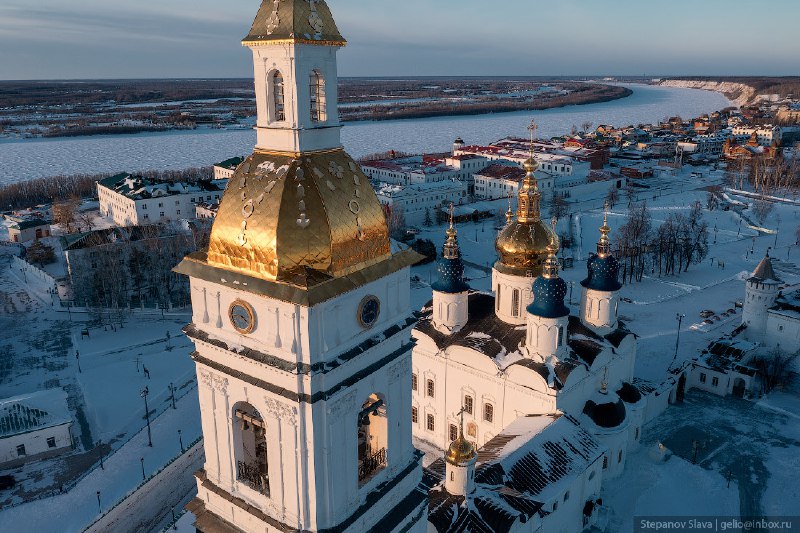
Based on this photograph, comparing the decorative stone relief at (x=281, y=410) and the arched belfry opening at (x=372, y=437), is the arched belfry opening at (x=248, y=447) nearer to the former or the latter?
the decorative stone relief at (x=281, y=410)

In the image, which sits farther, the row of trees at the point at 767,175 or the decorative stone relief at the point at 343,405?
the row of trees at the point at 767,175

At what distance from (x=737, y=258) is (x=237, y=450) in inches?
1555

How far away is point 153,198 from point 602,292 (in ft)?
131

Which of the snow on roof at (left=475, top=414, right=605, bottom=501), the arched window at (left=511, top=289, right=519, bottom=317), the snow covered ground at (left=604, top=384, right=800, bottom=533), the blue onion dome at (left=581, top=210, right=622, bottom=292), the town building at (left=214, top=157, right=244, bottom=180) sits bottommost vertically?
the snow covered ground at (left=604, top=384, right=800, bottom=533)

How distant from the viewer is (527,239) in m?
17.8

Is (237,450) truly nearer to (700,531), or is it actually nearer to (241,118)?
(700,531)

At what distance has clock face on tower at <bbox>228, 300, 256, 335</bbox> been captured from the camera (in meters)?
7.67

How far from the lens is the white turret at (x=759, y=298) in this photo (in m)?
24.9

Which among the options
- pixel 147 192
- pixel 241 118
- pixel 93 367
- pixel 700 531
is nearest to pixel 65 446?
pixel 93 367

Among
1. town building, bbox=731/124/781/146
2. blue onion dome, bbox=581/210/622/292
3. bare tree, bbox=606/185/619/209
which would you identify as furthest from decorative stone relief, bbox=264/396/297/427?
town building, bbox=731/124/781/146

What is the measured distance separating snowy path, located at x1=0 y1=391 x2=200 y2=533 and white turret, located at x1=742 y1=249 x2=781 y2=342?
22.3 m

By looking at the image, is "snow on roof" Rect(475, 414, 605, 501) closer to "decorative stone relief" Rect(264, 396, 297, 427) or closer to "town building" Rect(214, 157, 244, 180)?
"decorative stone relief" Rect(264, 396, 297, 427)

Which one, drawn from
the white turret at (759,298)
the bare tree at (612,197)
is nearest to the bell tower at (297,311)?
the white turret at (759,298)

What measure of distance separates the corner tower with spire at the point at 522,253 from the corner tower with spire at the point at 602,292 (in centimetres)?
164
